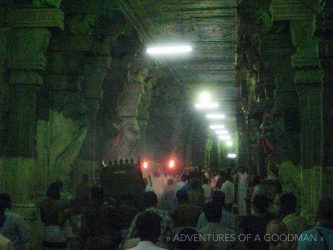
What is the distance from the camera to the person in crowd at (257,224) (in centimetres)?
575

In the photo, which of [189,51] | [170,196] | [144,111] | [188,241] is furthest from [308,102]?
[144,111]

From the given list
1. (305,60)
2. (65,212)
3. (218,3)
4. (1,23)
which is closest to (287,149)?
(305,60)

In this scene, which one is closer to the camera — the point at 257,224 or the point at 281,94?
the point at 257,224

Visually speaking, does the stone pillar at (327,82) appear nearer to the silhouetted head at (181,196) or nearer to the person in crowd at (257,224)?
the person in crowd at (257,224)

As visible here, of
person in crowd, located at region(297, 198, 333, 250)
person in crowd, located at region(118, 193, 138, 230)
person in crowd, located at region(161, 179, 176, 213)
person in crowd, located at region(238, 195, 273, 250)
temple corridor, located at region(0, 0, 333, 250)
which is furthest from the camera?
person in crowd, located at region(161, 179, 176, 213)

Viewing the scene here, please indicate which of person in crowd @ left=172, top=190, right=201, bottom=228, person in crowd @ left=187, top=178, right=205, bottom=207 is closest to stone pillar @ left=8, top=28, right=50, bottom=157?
person in crowd @ left=187, top=178, right=205, bottom=207

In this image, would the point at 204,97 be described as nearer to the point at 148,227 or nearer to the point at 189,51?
the point at 189,51

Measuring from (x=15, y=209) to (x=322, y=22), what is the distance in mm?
5569

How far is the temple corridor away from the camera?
8.66m

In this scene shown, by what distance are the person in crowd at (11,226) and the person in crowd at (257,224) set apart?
2479 mm

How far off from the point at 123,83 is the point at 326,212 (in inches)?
476

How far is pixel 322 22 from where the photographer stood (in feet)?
22.0

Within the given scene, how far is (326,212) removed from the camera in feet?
13.5

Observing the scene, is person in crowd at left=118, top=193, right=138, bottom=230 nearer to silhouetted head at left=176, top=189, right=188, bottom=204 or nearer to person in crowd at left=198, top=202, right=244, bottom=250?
silhouetted head at left=176, top=189, right=188, bottom=204
